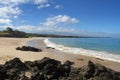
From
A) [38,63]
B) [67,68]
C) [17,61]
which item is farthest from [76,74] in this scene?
[17,61]

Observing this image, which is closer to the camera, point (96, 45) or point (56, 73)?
point (56, 73)

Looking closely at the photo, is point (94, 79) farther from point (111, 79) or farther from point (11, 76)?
point (11, 76)

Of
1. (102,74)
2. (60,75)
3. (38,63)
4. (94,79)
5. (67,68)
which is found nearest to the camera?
(94,79)

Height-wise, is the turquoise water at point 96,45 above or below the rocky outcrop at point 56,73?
below

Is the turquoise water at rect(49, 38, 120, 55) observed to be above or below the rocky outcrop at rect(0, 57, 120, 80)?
below

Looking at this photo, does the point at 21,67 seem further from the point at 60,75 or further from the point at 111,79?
the point at 111,79

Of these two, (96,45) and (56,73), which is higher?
(56,73)

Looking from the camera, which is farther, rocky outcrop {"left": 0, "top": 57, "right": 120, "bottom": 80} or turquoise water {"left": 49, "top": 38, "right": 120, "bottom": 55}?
turquoise water {"left": 49, "top": 38, "right": 120, "bottom": 55}

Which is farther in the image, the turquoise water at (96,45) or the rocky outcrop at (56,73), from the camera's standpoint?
the turquoise water at (96,45)

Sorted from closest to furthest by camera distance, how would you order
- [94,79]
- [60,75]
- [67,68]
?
[94,79]
[60,75]
[67,68]

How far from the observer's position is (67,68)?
13469mm

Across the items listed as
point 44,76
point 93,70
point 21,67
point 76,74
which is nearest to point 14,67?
point 21,67

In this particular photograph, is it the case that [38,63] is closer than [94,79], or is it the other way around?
[94,79]

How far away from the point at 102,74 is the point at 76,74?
1501mm
